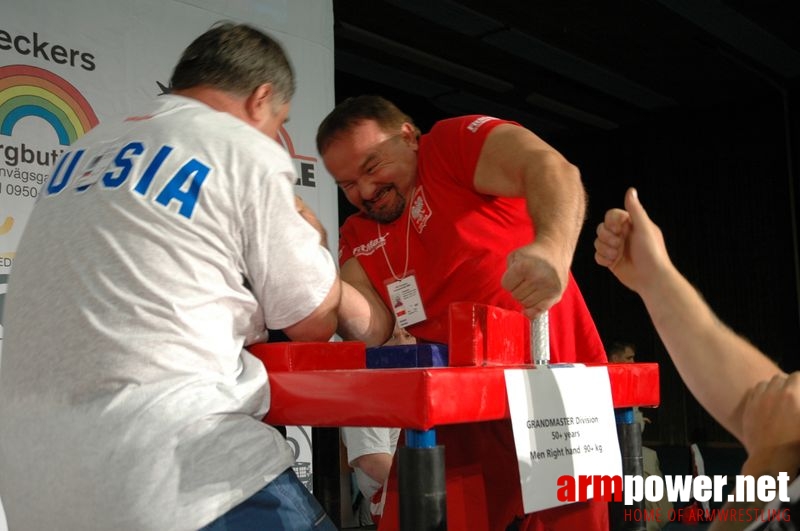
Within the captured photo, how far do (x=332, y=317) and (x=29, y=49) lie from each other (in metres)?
1.84

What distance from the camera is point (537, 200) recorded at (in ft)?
4.36

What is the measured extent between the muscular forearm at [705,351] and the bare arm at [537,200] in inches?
5.2

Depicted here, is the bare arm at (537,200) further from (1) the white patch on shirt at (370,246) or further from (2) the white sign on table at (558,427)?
(1) the white patch on shirt at (370,246)

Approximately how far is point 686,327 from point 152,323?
2.07ft

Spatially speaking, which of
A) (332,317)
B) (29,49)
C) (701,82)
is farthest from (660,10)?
(332,317)

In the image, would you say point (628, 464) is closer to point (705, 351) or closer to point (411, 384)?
point (705, 351)

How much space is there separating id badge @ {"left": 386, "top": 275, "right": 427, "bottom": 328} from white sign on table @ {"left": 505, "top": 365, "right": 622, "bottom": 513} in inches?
22.3

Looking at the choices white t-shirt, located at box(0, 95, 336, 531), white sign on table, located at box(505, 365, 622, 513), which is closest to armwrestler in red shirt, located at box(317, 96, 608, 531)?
white sign on table, located at box(505, 365, 622, 513)

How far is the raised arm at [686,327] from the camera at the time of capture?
0.91 meters

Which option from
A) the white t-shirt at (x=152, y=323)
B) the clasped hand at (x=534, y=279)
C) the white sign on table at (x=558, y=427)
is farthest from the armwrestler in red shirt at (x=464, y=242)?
the white t-shirt at (x=152, y=323)

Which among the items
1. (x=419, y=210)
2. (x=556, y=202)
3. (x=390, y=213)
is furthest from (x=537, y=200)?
(x=390, y=213)

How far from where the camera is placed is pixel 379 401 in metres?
0.85

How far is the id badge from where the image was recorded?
1612 millimetres

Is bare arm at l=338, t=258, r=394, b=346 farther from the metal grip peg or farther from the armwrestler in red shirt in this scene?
the metal grip peg
